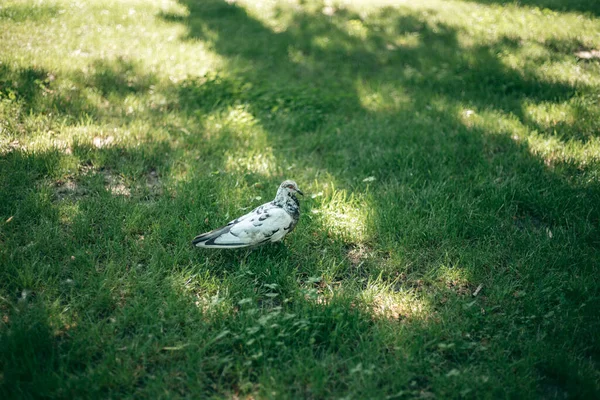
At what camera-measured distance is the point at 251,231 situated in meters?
3.22

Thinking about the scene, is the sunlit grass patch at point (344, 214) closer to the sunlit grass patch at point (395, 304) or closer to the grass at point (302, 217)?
the grass at point (302, 217)

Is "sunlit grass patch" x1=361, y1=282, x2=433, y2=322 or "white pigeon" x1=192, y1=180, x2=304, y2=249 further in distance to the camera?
"white pigeon" x1=192, y1=180, x2=304, y2=249

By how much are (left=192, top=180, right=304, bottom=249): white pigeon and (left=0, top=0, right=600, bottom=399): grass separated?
0.21m

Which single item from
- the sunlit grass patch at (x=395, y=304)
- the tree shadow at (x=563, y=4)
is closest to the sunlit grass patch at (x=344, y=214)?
the sunlit grass patch at (x=395, y=304)

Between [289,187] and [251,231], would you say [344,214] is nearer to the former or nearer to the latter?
[289,187]

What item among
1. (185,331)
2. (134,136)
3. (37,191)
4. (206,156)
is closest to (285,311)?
(185,331)

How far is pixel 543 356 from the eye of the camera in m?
2.60

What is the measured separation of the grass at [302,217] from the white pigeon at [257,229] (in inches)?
8.2

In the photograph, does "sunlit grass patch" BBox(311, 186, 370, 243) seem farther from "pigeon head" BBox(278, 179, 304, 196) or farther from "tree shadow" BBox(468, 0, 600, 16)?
"tree shadow" BBox(468, 0, 600, 16)

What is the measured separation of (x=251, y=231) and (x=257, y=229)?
0.16 feet

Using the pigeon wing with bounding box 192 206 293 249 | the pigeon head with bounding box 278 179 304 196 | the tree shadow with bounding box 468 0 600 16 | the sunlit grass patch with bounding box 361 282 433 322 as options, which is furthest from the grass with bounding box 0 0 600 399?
the tree shadow with bounding box 468 0 600 16

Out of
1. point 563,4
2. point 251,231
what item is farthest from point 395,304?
point 563,4

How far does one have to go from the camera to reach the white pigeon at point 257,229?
3.19 meters

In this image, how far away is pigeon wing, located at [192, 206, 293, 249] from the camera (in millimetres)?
3188
